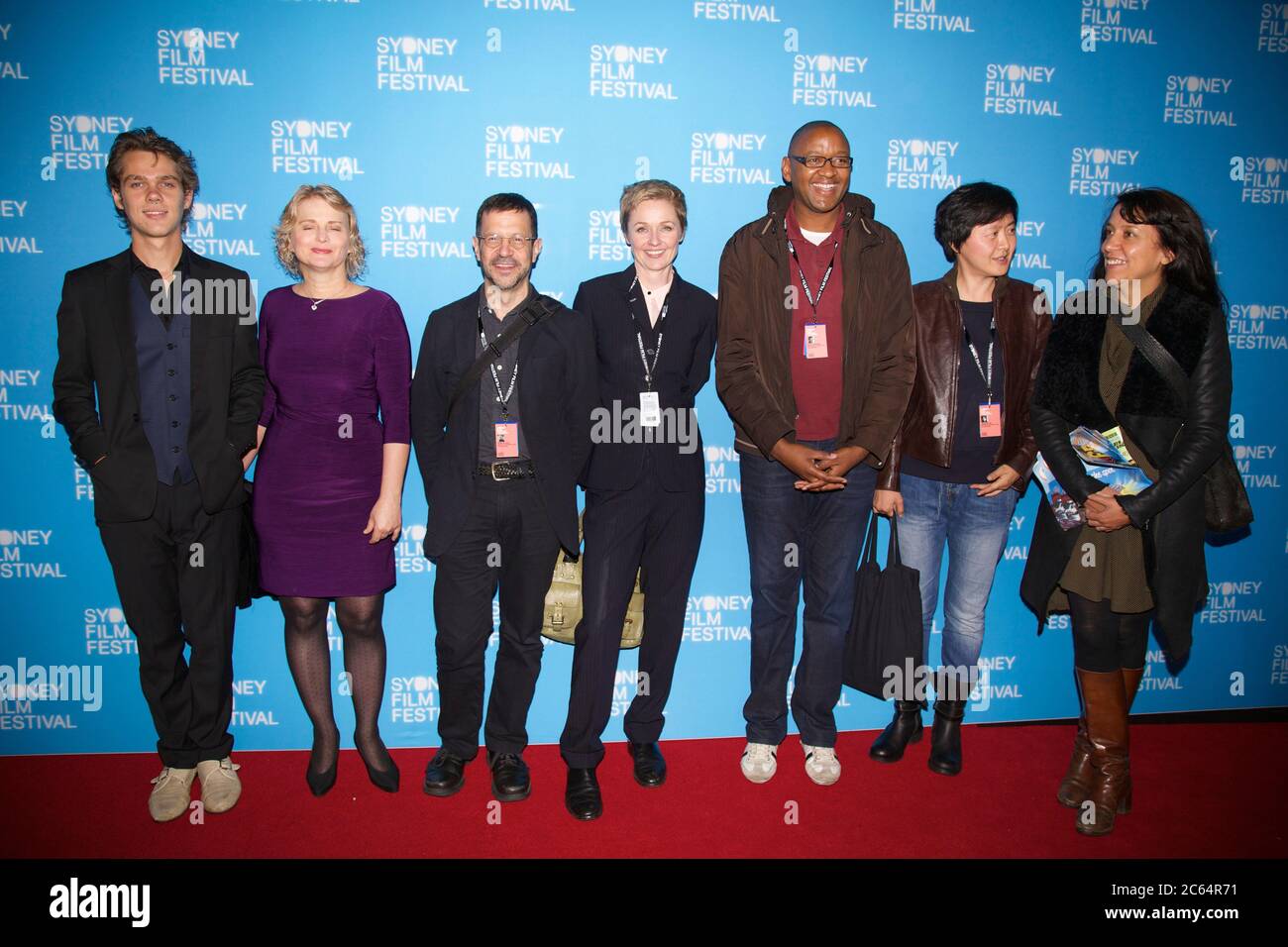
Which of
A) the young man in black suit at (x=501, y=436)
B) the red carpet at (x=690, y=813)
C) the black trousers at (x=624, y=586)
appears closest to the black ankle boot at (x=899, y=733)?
the red carpet at (x=690, y=813)

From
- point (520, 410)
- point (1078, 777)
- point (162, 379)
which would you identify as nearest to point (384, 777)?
point (520, 410)

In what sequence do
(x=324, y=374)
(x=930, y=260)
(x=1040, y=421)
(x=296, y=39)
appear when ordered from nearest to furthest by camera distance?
(x=324, y=374), (x=1040, y=421), (x=296, y=39), (x=930, y=260)

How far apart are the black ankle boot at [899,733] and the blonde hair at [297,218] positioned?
9.66 ft

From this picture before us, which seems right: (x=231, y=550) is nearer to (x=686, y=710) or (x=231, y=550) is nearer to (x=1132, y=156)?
(x=686, y=710)

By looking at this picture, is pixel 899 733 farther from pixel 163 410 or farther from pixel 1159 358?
pixel 163 410

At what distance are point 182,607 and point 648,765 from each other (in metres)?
1.91

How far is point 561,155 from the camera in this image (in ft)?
10.9

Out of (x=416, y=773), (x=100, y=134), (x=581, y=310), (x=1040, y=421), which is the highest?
(x=100, y=134)

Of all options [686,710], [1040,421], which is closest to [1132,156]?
[1040,421]

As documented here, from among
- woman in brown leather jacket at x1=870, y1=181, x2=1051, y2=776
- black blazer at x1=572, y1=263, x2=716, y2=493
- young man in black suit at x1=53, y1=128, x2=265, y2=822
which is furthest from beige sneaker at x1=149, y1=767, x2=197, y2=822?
woman in brown leather jacket at x1=870, y1=181, x2=1051, y2=776

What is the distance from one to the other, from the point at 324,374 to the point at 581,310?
973mm

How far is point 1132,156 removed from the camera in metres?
3.62

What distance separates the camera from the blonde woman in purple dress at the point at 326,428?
9.19 feet

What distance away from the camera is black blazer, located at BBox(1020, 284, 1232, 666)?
9.02 ft
